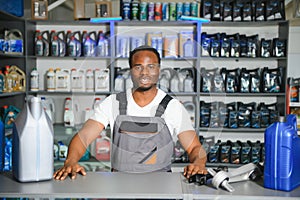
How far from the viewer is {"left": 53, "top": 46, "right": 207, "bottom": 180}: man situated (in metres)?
1.34

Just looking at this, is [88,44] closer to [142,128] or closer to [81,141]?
[81,141]

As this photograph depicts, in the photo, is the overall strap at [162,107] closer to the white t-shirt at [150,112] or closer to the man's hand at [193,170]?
the white t-shirt at [150,112]

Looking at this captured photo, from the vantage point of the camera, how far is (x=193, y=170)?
1.42 meters

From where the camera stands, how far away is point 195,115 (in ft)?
5.75

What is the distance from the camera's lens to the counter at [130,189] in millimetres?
1212

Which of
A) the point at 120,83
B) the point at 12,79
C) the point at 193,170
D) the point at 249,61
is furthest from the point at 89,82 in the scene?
the point at 249,61

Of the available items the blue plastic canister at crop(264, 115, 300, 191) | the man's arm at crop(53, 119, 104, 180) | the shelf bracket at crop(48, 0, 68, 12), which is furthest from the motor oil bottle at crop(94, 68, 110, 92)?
the blue plastic canister at crop(264, 115, 300, 191)

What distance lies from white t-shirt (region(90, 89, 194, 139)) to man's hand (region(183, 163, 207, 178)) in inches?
5.3

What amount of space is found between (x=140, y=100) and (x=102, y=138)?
0.32 metres

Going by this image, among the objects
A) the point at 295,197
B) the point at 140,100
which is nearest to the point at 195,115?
the point at 140,100

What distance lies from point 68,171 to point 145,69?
493 millimetres

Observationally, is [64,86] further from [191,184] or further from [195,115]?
[191,184]

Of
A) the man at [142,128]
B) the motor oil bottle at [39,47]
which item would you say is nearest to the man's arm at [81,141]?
the man at [142,128]

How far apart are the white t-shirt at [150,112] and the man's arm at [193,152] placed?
32 mm
